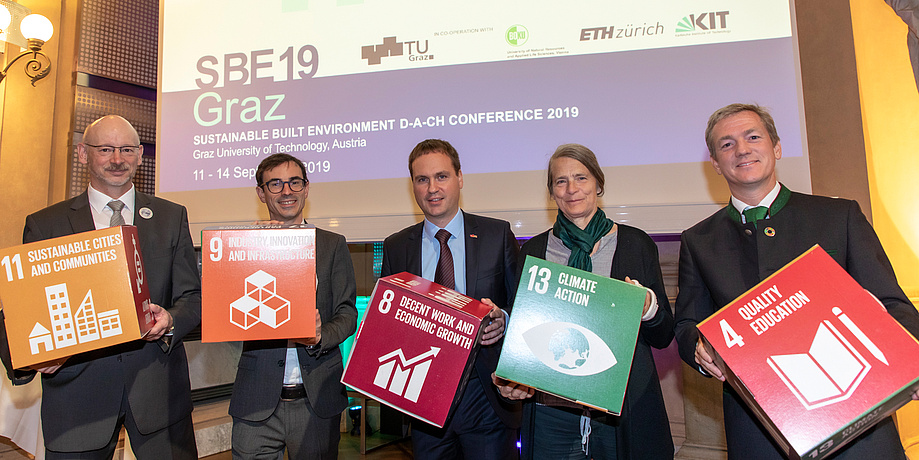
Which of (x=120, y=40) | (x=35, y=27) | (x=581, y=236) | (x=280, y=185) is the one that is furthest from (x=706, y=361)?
(x=120, y=40)

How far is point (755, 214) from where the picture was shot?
4.89ft

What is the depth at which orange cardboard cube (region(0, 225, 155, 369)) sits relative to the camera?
4.74ft

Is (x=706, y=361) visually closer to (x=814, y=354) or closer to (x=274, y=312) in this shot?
(x=814, y=354)

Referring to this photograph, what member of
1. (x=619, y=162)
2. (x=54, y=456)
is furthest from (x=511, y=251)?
(x=54, y=456)

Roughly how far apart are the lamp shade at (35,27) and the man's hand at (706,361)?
192 inches

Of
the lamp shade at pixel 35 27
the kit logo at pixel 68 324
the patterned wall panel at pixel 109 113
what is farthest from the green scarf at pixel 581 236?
the lamp shade at pixel 35 27

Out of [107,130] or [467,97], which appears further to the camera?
[467,97]

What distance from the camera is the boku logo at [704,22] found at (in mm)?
2811

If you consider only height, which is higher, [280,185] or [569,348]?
[280,185]

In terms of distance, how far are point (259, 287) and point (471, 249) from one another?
0.78 metres

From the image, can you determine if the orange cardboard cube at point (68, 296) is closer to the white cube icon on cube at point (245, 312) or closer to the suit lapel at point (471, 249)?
the white cube icon on cube at point (245, 312)

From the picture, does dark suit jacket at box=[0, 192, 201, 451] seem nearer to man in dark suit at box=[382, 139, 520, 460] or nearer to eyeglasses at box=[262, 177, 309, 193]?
Answer: eyeglasses at box=[262, 177, 309, 193]

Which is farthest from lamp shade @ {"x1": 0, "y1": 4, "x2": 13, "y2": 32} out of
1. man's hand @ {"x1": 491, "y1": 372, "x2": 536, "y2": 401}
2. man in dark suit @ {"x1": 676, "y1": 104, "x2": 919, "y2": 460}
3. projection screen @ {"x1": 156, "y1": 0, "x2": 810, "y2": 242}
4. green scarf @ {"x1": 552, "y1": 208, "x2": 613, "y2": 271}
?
man in dark suit @ {"x1": 676, "y1": 104, "x2": 919, "y2": 460}

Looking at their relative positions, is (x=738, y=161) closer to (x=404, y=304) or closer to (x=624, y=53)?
(x=404, y=304)
